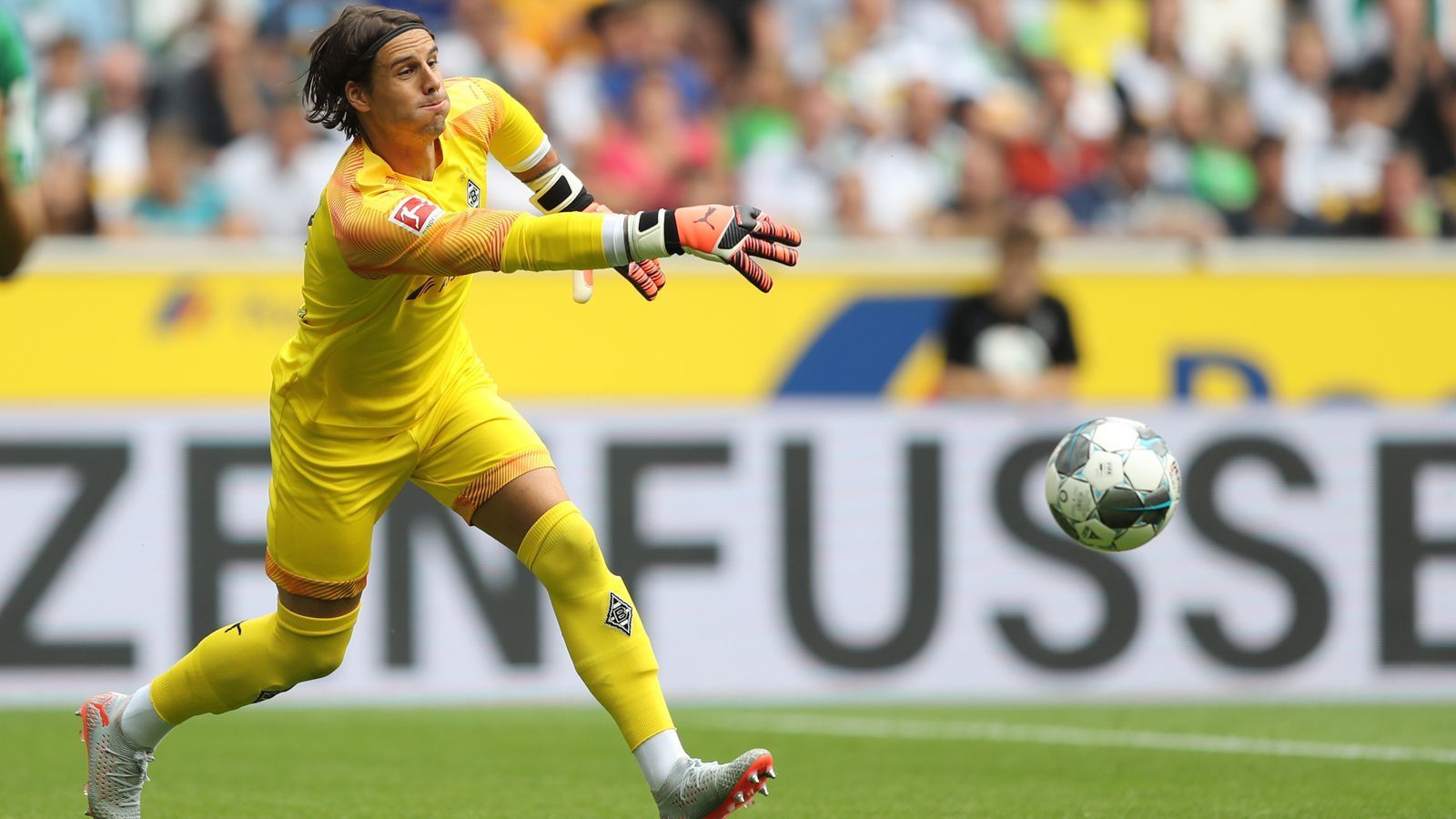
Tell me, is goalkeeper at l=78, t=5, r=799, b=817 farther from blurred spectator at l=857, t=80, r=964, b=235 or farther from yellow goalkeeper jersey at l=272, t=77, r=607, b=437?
blurred spectator at l=857, t=80, r=964, b=235

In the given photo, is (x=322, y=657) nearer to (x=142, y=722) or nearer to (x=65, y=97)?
(x=142, y=722)

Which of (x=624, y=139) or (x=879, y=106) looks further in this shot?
(x=879, y=106)

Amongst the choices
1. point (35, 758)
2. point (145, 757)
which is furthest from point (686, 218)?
point (35, 758)

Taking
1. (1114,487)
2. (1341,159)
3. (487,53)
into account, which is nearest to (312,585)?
(1114,487)

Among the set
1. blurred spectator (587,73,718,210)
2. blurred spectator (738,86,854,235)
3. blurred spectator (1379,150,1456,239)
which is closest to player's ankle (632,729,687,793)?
blurred spectator (587,73,718,210)

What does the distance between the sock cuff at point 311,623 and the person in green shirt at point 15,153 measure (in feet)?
4.28

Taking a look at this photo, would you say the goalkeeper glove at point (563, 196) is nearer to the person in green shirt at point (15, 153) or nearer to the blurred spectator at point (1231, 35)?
the person in green shirt at point (15, 153)

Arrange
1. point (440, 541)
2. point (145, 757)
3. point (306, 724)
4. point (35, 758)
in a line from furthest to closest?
1. point (440, 541)
2. point (306, 724)
3. point (35, 758)
4. point (145, 757)

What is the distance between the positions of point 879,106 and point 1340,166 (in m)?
3.10

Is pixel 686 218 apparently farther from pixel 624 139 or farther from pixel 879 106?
pixel 879 106

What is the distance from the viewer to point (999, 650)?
10289 mm

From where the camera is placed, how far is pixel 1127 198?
1323cm

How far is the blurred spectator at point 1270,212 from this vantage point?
12766 millimetres

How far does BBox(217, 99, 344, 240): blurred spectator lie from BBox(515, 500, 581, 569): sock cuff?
6.51m
